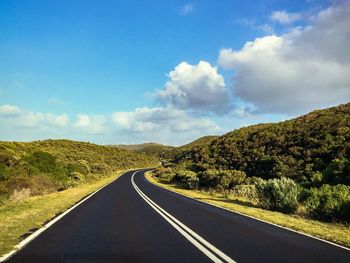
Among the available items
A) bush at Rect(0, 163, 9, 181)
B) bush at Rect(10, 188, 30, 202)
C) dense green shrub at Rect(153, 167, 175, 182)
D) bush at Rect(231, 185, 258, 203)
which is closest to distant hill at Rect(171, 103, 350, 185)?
bush at Rect(231, 185, 258, 203)

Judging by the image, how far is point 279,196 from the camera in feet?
68.6

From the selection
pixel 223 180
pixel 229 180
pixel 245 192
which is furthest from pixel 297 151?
pixel 245 192

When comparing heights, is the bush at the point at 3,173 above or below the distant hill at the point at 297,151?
below

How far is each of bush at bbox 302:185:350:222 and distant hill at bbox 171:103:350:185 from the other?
789cm

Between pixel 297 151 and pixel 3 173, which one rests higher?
pixel 297 151

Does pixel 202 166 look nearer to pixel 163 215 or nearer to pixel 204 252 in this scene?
pixel 163 215

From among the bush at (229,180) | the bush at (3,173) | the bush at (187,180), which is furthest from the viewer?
the bush at (187,180)

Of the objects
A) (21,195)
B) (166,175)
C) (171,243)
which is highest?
(166,175)

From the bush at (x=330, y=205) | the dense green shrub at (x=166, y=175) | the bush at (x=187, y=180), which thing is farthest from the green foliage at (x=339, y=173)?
the dense green shrub at (x=166, y=175)

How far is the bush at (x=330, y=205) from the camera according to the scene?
16.3 metres

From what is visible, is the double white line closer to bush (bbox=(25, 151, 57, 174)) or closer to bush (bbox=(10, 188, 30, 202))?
bush (bbox=(10, 188, 30, 202))

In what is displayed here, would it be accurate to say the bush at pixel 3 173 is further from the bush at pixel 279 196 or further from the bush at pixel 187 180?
the bush at pixel 279 196

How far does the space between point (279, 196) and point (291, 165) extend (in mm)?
20939

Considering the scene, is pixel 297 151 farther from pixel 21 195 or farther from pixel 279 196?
pixel 21 195
